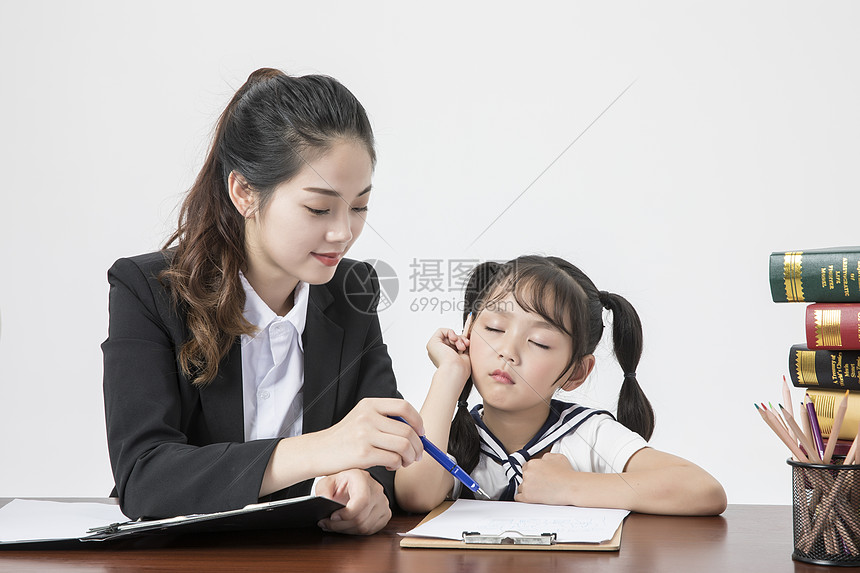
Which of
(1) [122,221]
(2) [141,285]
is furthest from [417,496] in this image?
(1) [122,221]

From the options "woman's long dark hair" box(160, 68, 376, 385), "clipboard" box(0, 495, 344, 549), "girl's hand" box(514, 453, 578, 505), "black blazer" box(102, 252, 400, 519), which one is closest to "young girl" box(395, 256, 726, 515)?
"girl's hand" box(514, 453, 578, 505)

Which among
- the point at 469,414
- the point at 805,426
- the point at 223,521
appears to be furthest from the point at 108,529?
the point at 805,426

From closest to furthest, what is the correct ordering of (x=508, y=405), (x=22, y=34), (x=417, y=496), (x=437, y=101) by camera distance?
(x=417, y=496)
(x=508, y=405)
(x=437, y=101)
(x=22, y=34)

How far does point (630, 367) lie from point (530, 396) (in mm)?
196

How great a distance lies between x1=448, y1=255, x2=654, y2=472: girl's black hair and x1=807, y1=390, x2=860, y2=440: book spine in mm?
373

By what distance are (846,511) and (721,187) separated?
55.4 inches

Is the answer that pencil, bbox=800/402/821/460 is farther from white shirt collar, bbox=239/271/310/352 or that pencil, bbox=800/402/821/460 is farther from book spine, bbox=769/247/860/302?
white shirt collar, bbox=239/271/310/352

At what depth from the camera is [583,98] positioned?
6.82 ft

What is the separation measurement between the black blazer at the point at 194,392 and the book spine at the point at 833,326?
1.88 ft

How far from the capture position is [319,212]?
3.74 ft

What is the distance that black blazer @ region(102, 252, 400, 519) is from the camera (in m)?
0.96

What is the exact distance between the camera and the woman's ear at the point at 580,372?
1.39 meters

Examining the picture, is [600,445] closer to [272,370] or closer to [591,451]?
[591,451]

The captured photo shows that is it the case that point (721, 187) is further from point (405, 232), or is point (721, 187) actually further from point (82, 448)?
point (82, 448)
